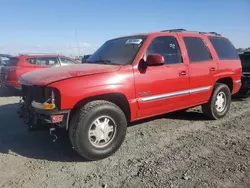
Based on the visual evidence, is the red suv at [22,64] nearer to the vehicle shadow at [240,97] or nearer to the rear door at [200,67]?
the rear door at [200,67]

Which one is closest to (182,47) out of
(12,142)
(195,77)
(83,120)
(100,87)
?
(195,77)

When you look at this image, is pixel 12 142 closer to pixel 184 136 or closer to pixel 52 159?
pixel 52 159

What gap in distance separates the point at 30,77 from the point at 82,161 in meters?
1.56

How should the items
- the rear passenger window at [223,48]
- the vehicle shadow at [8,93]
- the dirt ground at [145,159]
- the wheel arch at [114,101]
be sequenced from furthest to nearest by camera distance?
1. the vehicle shadow at [8,93]
2. the rear passenger window at [223,48]
3. the wheel arch at [114,101]
4. the dirt ground at [145,159]

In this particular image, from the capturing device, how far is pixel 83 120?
152 inches

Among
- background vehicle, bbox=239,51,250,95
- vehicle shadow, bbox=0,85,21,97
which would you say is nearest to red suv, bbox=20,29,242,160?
background vehicle, bbox=239,51,250,95

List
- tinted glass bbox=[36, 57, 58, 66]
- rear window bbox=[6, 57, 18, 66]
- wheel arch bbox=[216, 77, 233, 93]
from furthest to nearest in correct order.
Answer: tinted glass bbox=[36, 57, 58, 66] < rear window bbox=[6, 57, 18, 66] < wheel arch bbox=[216, 77, 233, 93]

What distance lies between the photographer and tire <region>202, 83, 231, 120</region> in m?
6.04

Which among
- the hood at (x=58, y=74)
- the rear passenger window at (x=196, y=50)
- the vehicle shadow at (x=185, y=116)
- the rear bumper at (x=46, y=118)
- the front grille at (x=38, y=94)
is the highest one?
the rear passenger window at (x=196, y=50)

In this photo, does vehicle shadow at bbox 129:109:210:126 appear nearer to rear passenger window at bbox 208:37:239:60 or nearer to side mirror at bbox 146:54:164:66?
rear passenger window at bbox 208:37:239:60

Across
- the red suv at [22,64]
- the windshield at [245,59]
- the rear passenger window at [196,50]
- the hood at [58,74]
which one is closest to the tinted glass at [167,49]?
the rear passenger window at [196,50]

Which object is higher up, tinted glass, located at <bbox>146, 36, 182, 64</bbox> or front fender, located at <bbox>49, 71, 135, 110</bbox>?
tinted glass, located at <bbox>146, 36, 182, 64</bbox>

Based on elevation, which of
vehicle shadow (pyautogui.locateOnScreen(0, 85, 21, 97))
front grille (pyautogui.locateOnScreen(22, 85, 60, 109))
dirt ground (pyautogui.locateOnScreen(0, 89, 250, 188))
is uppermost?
front grille (pyautogui.locateOnScreen(22, 85, 60, 109))

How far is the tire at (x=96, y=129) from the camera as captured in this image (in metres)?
3.88
